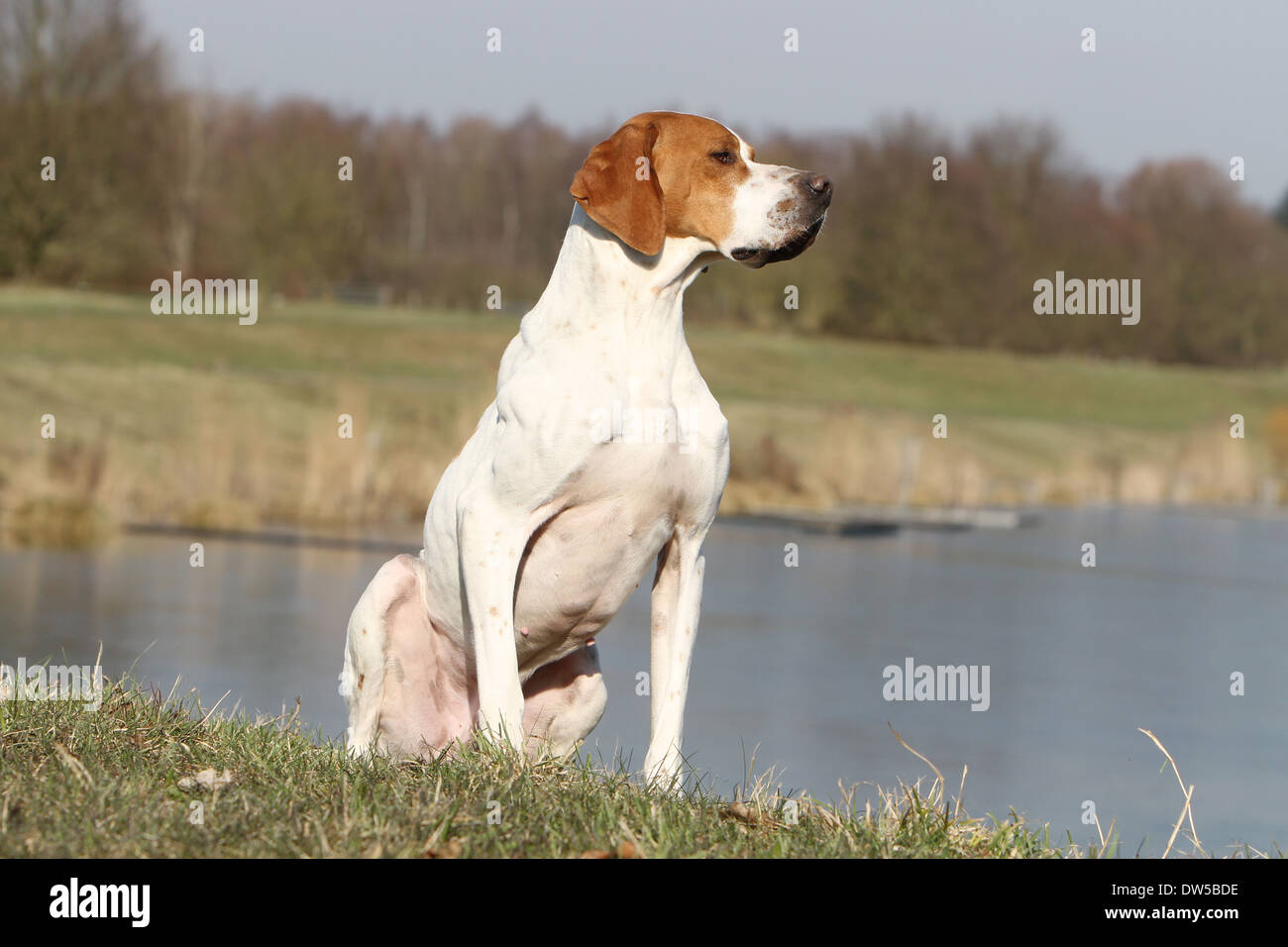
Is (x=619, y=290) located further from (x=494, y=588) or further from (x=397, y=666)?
(x=397, y=666)

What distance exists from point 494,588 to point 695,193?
3.94ft

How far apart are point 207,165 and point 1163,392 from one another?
30953mm

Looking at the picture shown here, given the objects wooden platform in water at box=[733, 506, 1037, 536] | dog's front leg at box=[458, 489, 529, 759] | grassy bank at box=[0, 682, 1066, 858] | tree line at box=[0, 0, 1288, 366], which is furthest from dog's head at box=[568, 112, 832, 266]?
tree line at box=[0, 0, 1288, 366]

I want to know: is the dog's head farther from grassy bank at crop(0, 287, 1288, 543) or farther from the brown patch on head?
grassy bank at crop(0, 287, 1288, 543)

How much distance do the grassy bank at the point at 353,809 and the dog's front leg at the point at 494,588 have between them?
0.32 metres

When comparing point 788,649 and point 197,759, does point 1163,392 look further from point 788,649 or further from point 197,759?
point 197,759

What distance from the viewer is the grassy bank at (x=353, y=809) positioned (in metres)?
3.12

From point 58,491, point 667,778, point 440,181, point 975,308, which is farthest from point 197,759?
point 440,181

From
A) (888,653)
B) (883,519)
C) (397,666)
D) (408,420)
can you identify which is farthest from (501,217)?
(397,666)

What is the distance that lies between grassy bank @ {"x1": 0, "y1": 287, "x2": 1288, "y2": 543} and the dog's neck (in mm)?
10791

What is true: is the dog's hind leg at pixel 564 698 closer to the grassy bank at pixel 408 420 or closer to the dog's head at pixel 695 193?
the dog's head at pixel 695 193

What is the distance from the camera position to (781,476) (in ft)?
68.3

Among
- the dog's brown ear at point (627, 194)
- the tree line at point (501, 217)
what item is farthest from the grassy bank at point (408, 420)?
the dog's brown ear at point (627, 194)

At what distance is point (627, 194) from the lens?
13.6 feet
